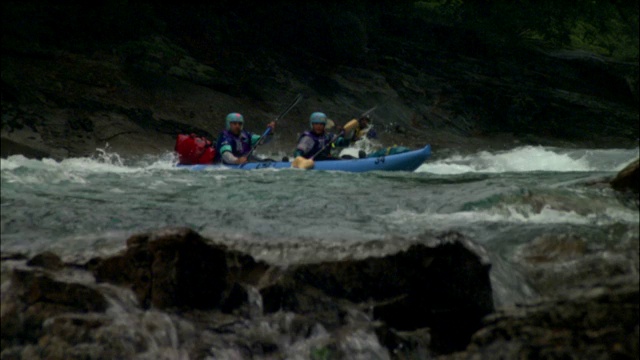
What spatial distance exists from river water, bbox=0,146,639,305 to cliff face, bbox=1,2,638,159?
3702mm

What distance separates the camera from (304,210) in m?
6.86

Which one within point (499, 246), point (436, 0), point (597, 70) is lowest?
point (499, 246)

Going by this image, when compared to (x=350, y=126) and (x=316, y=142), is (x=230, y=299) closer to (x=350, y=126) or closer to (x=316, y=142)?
(x=316, y=142)

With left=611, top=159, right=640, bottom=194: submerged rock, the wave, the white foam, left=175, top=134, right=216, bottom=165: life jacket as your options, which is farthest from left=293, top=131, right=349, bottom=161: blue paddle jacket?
left=611, top=159, right=640, bottom=194: submerged rock

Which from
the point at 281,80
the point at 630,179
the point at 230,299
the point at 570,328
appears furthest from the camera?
the point at 281,80

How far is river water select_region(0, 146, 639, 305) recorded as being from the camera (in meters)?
4.70

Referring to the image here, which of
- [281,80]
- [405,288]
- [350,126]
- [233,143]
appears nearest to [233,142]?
[233,143]

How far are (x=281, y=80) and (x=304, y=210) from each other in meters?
9.62

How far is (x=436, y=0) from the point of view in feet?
67.2

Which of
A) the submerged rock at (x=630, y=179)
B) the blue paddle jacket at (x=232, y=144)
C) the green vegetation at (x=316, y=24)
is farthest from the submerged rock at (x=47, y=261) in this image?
the green vegetation at (x=316, y=24)

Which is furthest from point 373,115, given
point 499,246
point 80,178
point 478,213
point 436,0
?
point 499,246

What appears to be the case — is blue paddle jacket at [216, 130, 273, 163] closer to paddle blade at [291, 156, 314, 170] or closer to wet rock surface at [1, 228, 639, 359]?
paddle blade at [291, 156, 314, 170]

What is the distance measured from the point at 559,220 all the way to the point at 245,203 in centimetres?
290

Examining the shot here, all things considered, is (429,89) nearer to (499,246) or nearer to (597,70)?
(597,70)
